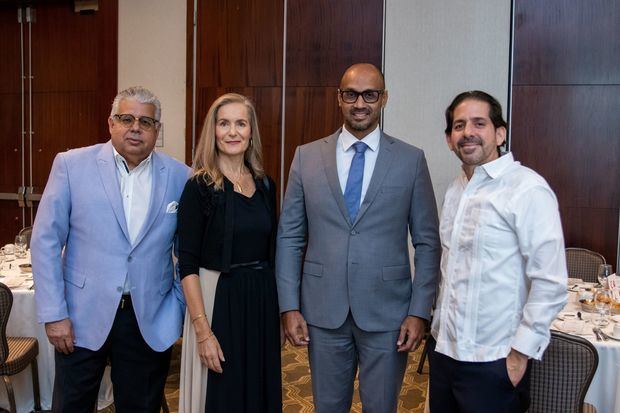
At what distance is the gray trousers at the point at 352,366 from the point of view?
2.24m

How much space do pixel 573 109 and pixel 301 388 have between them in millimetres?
3497

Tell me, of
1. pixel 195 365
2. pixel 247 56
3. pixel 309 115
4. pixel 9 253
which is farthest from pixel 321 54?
pixel 195 365

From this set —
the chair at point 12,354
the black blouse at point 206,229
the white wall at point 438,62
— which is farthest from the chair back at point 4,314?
the white wall at point 438,62

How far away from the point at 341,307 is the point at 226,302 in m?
0.46

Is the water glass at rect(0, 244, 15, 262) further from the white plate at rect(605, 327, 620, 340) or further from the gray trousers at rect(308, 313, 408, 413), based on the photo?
the white plate at rect(605, 327, 620, 340)

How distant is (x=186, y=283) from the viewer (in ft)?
7.02

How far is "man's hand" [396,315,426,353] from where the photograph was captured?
2.22 meters

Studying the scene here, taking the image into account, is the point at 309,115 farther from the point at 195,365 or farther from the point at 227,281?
the point at 195,365

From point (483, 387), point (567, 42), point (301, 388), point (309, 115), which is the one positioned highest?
point (567, 42)

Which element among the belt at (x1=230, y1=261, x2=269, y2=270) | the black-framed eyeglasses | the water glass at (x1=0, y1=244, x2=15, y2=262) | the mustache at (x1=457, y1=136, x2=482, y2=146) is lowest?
the water glass at (x1=0, y1=244, x2=15, y2=262)

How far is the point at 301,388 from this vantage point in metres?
3.97

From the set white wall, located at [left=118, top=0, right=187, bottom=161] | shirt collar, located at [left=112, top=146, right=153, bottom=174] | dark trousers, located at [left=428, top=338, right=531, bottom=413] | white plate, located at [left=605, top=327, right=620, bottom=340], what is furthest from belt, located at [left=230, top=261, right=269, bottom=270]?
white wall, located at [left=118, top=0, right=187, bottom=161]

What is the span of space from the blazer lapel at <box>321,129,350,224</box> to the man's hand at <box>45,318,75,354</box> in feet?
3.76

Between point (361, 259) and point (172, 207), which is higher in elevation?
point (172, 207)
